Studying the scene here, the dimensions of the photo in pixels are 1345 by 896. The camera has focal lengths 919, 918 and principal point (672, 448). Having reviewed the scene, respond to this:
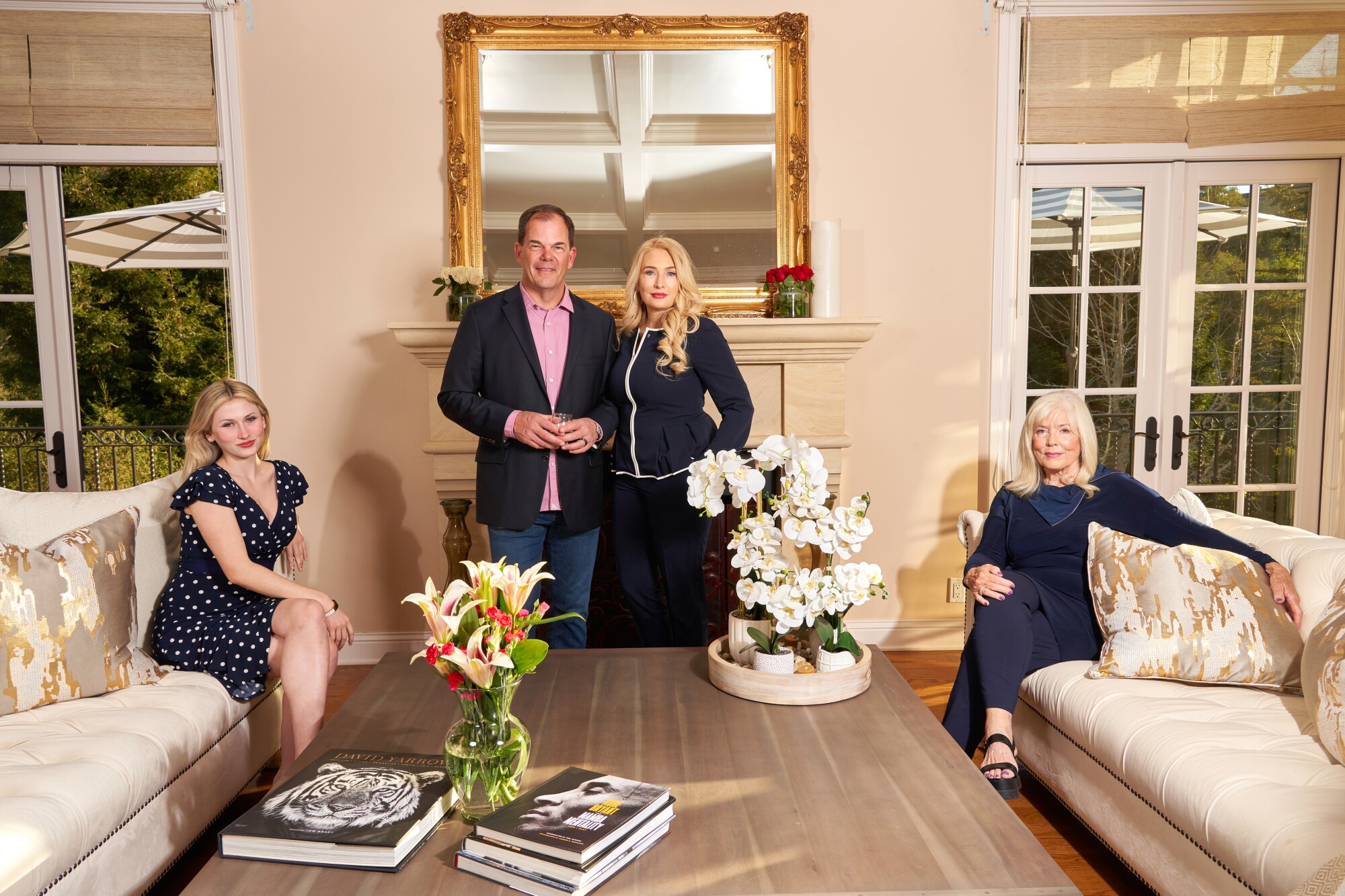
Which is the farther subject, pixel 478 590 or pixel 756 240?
pixel 756 240

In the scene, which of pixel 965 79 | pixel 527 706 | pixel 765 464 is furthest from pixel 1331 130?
pixel 527 706

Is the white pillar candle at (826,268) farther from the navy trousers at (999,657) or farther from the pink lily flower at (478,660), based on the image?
the pink lily flower at (478,660)

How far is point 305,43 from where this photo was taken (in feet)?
11.4

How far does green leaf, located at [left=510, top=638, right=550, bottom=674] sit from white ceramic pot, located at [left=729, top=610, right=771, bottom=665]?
0.68m

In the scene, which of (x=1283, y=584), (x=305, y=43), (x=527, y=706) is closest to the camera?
(x=527, y=706)

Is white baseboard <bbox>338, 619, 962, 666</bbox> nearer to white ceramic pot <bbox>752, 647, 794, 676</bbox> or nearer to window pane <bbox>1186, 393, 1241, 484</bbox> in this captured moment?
window pane <bbox>1186, 393, 1241, 484</bbox>

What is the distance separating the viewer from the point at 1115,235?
12.1ft

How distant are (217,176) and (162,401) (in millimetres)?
1003

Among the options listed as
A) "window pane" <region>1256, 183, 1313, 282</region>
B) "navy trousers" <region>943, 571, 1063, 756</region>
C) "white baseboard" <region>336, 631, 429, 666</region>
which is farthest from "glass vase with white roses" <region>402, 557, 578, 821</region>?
"window pane" <region>1256, 183, 1313, 282</region>

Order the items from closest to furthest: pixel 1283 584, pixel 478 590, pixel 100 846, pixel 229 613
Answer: pixel 478 590
pixel 100 846
pixel 1283 584
pixel 229 613

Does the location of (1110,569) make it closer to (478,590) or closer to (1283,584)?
(1283,584)

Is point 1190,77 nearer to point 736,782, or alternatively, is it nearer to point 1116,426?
point 1116,426

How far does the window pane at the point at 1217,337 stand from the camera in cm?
373

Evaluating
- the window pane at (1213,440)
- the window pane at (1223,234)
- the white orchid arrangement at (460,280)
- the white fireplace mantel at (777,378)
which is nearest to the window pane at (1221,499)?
the window pane at (1213,440)
